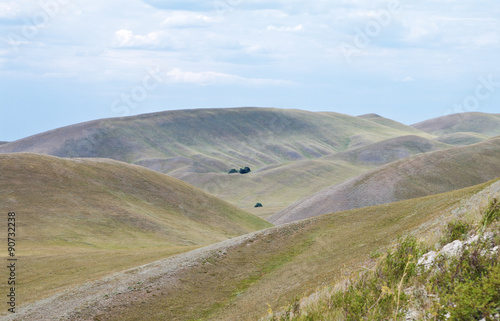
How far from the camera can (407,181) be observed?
104812mm

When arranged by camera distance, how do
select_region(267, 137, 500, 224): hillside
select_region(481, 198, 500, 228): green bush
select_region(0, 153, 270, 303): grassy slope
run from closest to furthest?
select_region(481, 198, 500, 228): green bush
select_region(0, 153, 270, 303): grassy slope
select_region(267, 137, 500, 224): hillside

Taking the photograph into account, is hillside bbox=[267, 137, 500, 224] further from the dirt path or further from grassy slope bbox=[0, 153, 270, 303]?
the dirt path

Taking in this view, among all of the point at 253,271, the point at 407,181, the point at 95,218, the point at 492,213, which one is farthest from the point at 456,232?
the point at 407,181

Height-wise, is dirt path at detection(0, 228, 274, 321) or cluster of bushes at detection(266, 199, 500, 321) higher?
cluster of bushes at detection(266, 199, 500, 321)

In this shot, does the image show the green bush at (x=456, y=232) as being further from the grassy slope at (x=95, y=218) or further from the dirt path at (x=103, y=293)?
the grassy slope at (x=95, y=218)

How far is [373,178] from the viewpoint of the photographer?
360 ft

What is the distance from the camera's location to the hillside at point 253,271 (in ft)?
88.6

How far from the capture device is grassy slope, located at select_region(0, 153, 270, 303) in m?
44.6

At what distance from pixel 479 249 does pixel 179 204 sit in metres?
78.6

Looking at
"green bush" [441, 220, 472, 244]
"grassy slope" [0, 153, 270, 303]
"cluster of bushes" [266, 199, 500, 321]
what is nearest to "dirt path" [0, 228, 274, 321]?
"grassy slope" [0, 153, 270, 303]

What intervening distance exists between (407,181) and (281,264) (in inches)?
3068

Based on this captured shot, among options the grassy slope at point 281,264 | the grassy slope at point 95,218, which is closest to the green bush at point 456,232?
the grassy slope at point 281,264

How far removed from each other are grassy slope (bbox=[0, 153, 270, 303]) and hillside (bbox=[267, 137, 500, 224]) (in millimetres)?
21574

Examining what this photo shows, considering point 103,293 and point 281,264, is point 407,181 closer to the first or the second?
point 281,264
